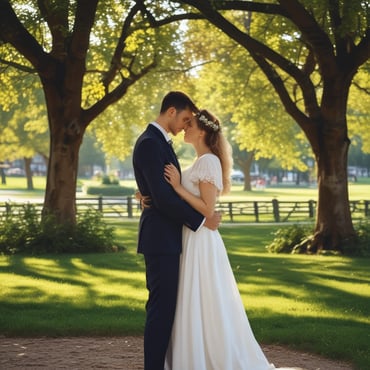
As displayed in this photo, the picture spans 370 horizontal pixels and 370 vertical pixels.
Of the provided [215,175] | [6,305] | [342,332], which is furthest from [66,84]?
[215,175]

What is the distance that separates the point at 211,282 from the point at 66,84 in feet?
42.0

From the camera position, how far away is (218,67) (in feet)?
103

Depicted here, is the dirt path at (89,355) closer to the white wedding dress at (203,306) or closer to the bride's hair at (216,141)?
the white wedding dress at (203,306)

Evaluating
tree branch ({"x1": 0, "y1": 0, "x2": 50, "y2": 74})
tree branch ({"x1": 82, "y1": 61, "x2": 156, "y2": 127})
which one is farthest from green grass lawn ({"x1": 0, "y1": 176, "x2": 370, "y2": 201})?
tree branch ({"x1": 0, "y1": 0, "x2": 50, "y2": 74})

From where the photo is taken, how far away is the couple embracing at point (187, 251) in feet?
20.1

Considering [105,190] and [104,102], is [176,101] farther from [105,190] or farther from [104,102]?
[105,190]

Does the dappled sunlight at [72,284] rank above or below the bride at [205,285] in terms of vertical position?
below

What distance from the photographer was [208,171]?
6.23m

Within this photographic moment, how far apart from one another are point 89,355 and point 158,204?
8.04ft

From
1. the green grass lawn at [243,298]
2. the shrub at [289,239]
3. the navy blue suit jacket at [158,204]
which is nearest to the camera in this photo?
the navy blue suit jacket at [158,204]

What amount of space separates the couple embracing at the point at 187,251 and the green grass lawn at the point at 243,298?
177 centimetres

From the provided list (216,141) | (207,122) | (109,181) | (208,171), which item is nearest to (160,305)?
(208,171)

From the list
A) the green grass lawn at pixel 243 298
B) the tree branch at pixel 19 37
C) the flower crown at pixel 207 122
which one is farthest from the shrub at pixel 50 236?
the flower crown at pixel 207 122

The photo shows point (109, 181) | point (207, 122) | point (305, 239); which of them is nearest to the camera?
point (207, 122)
